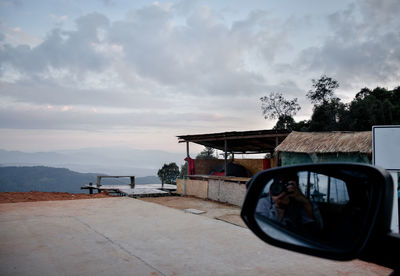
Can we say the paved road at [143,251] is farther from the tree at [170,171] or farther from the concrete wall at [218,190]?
the tree at [170,171]

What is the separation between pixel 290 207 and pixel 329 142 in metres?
12.4

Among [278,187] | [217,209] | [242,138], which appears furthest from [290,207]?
[242,138]

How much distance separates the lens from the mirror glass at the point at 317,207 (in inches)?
33.4

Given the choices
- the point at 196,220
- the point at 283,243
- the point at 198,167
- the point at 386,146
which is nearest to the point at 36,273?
the point at 283,243

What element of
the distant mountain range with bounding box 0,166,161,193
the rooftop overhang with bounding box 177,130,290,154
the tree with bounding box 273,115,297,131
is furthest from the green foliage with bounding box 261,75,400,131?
the distant mountain range with bounding box 0,166,161,193

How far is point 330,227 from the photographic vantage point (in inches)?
35.3

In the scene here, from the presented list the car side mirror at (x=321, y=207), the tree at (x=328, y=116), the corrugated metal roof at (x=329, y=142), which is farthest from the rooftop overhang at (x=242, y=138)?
the car side mirror at (x=321, y=207)

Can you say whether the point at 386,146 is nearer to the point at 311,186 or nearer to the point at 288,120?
the point at 311,186

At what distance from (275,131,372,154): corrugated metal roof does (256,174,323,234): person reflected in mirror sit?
1116 cm

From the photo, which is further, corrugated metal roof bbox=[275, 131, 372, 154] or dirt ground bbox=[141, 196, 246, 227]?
corrugated metal roof bbox=[275, 131, 372, 154]

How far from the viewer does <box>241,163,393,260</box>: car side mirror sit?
Answer: 2.60 ft

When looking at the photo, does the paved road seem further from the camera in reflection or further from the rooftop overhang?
the rooftop overhang

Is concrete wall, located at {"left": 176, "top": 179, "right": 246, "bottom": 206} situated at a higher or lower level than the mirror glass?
lower

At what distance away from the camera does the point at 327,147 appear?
11945 millimetres
